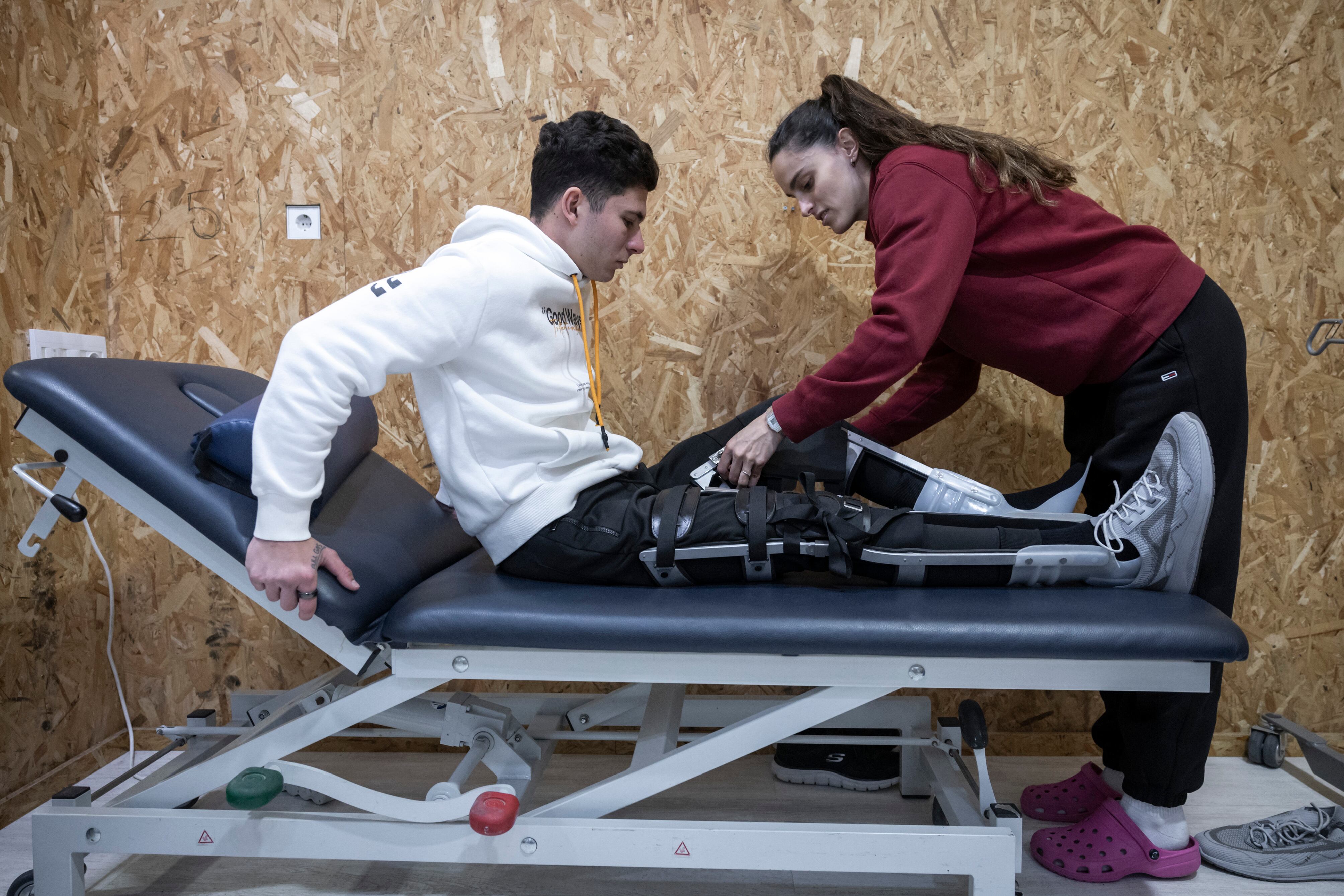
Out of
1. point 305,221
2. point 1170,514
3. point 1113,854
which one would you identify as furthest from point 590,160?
point 1113,854

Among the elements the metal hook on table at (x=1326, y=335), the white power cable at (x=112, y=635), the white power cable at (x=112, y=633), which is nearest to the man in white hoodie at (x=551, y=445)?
the metal hook on table at (x=1326, y=335)

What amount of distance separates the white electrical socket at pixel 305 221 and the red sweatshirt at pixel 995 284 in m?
1.33

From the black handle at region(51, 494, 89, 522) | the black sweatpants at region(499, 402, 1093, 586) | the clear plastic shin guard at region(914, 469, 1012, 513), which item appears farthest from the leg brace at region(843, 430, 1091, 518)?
the black handle at region(51, 494, 89, 522)

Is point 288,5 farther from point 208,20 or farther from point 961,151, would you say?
point 961,151

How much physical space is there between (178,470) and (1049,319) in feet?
4.95

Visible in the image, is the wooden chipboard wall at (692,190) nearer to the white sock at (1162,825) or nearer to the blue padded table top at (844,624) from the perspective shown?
the white sock at (1162,825)

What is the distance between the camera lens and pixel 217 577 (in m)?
2.09

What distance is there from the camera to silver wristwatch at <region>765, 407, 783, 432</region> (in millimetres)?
1467

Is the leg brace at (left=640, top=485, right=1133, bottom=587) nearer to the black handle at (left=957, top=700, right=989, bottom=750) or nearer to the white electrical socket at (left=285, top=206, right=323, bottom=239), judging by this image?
the black handle at (left=957, top=700, right=989, bottom=750)

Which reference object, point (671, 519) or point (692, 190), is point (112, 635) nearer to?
point (671, 519)

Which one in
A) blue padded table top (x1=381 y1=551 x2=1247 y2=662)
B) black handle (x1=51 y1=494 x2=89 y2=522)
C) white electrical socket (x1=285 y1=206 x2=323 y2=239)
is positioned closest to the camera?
blue padded table top (x1=381 y1=551 x2=1247 y2=662)

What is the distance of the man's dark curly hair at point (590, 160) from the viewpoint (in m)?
1.42

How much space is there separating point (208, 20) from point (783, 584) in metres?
1.99

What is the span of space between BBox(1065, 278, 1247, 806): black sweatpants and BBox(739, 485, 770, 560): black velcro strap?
0.70 metres
